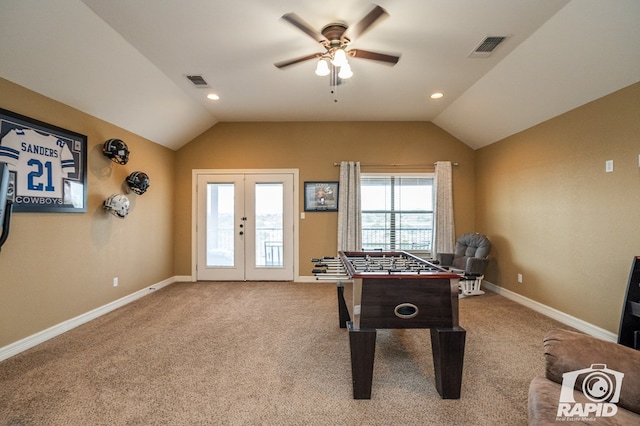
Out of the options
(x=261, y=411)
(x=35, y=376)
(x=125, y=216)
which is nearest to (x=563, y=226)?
(x=261, y=411)

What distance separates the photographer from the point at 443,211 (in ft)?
17.1

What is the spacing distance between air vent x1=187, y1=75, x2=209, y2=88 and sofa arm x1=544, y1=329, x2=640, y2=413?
166 inches

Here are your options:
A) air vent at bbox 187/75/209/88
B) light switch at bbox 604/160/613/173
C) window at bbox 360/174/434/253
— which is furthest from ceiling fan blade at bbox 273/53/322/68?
light switch at bbox 604/160/613/173

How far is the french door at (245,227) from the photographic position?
534 centimetres

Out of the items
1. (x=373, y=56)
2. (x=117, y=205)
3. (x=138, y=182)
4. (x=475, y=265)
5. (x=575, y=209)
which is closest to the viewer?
(x=373, y=56)

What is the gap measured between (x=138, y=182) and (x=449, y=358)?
171 inches

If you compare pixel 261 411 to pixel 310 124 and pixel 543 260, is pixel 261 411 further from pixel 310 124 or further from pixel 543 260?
pixel 310 124

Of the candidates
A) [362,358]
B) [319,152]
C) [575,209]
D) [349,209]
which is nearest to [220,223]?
[319,152]

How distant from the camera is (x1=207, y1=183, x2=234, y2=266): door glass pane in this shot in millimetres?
5367

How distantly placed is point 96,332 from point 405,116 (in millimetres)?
5337

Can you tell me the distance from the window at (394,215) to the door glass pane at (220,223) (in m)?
2.50

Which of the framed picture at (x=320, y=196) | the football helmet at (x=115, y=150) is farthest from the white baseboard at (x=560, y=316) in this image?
the football helmet at (x=115, y=150)

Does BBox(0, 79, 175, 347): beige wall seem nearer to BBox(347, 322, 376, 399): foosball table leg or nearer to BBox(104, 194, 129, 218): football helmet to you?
BBox(104, 194, 129, 218): football helmet

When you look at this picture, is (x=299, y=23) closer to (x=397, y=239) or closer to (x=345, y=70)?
(x=345, y=70)
